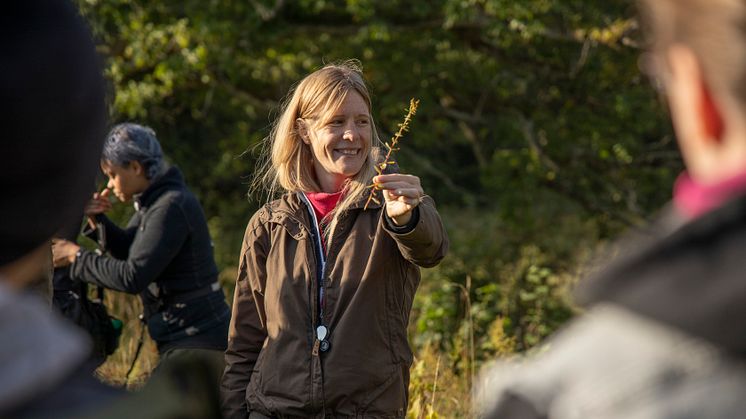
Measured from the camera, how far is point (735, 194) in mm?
1052

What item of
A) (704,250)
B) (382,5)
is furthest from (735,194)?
(382,5)

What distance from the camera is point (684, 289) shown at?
102cm

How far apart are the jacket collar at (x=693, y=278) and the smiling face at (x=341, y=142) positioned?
273 cm

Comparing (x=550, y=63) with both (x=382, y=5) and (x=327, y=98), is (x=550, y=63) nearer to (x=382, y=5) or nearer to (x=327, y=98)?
(x=382, y=5)

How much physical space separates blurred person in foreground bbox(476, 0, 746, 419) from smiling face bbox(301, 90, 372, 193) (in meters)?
2.64

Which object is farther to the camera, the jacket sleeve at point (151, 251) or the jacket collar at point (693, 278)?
the jacket sleeve at point (151, 251)

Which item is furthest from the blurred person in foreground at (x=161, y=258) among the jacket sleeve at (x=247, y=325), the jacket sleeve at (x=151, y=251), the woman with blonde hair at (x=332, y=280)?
the woman with blonde hair at (x=332, y=280)

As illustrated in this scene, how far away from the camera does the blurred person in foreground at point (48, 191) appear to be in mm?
1078

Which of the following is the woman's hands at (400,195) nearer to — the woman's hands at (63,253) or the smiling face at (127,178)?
the smiling face at (127,178)

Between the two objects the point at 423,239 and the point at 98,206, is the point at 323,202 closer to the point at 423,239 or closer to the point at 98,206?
the point at 423,239

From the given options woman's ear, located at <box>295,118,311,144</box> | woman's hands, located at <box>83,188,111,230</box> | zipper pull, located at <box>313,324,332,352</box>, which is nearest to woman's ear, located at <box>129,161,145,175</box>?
woman's hands, located at <box>83,188,111,230</box>

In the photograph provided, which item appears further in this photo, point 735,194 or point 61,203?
point 61,203

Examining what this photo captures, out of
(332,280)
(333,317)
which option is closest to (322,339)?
(333,317)

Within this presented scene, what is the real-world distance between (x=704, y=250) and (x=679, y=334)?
0.09 meters
